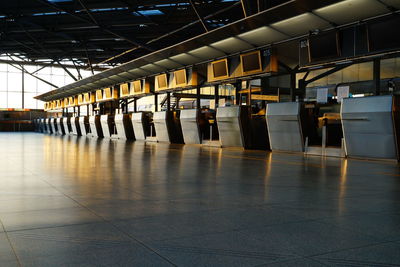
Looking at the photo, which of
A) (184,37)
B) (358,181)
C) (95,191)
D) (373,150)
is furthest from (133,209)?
(184,37)

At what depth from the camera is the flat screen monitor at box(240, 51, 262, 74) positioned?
12.5 metres

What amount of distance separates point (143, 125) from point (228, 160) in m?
11.8

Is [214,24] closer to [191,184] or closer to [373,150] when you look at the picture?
[373,150]

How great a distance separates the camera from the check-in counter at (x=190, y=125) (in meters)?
15.0

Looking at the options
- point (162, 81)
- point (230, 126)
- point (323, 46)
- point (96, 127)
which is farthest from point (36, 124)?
point (323, 46)

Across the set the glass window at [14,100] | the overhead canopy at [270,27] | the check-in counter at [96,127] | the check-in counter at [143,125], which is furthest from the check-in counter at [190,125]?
the glass window at [14,100]

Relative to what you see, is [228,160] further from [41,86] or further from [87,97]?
[41,86]

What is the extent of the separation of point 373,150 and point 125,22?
15.6 metres

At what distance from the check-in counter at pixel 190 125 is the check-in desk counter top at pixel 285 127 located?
4.15m

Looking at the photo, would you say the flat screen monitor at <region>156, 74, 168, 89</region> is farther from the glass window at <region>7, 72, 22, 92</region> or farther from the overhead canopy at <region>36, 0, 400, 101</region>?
the glass window at <region>7, 72, 22, 92</region>

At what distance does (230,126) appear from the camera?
43.0 feet

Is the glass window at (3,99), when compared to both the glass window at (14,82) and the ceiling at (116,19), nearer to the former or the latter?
the glass window at (14,82)

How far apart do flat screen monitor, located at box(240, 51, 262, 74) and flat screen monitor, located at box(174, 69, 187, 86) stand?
417 centimetres

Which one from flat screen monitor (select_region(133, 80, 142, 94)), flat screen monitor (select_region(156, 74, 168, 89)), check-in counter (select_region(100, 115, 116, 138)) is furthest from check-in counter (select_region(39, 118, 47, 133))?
flat screen monitor (select_region(156, 74, 168, 89))
